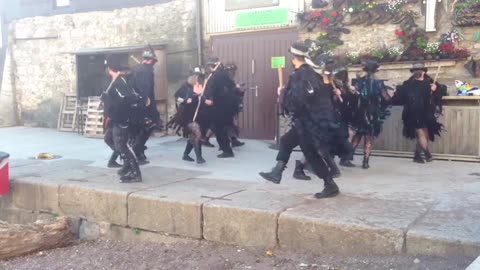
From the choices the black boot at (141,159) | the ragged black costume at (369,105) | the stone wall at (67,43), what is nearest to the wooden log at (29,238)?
the black boot at (141,159)

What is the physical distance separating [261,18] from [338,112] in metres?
4.14

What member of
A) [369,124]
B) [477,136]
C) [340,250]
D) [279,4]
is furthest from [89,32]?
[340,250]

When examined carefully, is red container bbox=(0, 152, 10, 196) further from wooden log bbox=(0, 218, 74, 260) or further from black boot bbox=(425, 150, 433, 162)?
black boot bbox=(425, 150, 433, 162)

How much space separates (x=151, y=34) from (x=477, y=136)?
7.80 meters

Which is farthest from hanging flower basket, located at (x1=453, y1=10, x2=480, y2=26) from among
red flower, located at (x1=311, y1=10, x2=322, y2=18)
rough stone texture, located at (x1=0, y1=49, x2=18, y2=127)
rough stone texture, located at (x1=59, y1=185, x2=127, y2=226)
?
rough stone texture, located at (x1=0, y1=49, x2=18, y2=127)

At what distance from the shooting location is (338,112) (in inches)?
319

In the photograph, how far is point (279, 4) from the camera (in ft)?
37.1

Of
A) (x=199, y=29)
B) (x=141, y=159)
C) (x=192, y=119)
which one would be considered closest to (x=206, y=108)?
(x=192, y=119)

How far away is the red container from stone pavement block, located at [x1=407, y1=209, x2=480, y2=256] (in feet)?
17.5

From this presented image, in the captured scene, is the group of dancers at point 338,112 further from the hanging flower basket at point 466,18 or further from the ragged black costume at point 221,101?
the ragged black costume at point 221,101

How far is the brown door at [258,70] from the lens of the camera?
11383mm

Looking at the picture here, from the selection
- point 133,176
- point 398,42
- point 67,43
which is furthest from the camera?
point 67,43

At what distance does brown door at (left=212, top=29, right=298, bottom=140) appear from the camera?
1138 centimetres

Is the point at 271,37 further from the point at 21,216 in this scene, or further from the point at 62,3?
the point at 62,3
